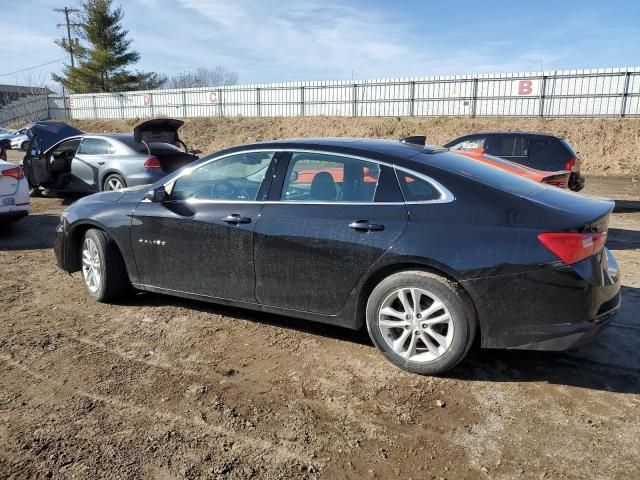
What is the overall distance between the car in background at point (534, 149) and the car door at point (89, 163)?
697cm

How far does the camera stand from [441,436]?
2887 millimetres

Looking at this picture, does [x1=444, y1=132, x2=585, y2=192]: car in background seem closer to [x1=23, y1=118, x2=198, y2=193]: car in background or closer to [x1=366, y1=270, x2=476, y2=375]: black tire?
[x1=23, y1=118, x2=198, y2=193]: car in background

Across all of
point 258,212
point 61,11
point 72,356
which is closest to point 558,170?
point 258,212

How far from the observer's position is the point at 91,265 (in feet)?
16.7

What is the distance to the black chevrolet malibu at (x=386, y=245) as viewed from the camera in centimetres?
321

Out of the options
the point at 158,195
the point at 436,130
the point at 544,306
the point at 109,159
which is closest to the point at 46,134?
the point at 109,159

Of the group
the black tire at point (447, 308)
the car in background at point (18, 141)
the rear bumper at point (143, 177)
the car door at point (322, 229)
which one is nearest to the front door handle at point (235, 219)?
A: the car door at point (322, 229)

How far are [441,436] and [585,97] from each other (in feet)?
78.9

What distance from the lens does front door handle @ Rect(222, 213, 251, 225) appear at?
409cm

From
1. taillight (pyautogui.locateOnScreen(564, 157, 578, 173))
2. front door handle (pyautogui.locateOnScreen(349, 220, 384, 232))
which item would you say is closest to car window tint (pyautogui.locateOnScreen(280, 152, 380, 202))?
front door handle (pyautogui.locateOnScreen(349, 220, 384, 232))

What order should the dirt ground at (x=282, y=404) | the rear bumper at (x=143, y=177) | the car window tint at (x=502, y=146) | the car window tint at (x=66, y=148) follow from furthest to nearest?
the car window tint at (x=66, y=148)
the car window tint at (x=502, y=146)
the rear bumper at (x=143, y=177)
the dirt ground at (x=282, y=404)

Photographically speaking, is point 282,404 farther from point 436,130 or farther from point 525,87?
point 525,87

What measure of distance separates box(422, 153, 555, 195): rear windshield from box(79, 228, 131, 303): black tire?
2.98 meters

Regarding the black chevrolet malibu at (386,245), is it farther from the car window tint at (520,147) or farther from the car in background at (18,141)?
the car in background at (18,141)
